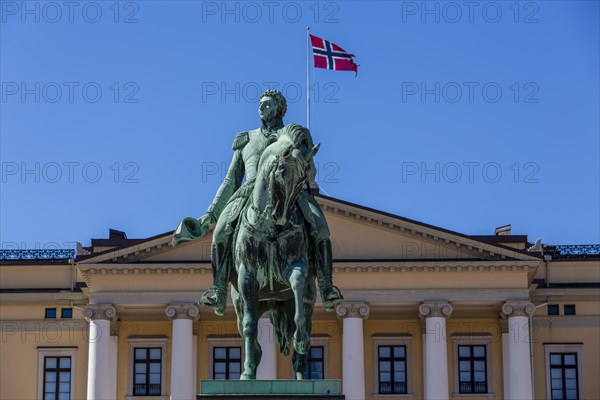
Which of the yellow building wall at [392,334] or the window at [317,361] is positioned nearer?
the window at [317,361]

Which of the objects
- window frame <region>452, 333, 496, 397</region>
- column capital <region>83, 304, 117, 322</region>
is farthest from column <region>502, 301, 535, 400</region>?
column capital <region>83, 304, 117, 322</region>

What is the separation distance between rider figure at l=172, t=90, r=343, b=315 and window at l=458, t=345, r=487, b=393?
171 ft

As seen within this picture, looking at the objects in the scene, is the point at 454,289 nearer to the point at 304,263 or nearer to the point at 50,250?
the point at 50,250

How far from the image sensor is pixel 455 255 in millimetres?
67812

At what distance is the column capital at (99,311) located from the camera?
67688 millimetres

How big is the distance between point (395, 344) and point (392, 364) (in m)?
0.89

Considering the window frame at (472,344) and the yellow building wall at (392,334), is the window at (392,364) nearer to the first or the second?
the yellow building wall at (392,334)

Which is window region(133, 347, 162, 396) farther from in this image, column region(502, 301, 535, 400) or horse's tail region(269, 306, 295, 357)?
horse's tail region(269, 306, 295, 357)

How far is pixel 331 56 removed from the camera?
63875 millimetres

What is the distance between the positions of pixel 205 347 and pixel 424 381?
956 cm

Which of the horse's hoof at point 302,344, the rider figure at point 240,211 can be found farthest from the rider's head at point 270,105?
the horse's hoof at point 302,344

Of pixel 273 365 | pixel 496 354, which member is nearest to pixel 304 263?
pixel 273 365

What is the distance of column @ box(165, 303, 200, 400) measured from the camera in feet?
218

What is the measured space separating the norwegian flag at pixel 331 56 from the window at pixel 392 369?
1345 centimetres
